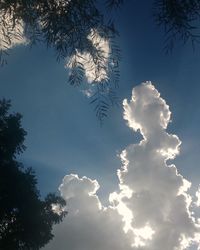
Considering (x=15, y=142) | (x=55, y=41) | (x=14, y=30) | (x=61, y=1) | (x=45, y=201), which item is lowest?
(x=14, y=30)

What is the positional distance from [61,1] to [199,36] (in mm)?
1529

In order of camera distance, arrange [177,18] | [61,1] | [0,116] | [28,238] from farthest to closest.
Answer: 1. [0,116]
2. [28,238]
3. [61,1]
4. [177,18]

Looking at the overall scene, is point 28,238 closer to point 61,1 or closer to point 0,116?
point 0,116

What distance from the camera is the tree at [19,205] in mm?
20172

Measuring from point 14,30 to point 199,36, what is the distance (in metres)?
1.84

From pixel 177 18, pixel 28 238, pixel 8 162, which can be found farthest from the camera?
pixel 8 162

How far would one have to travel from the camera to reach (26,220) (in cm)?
2069

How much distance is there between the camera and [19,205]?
20781mm

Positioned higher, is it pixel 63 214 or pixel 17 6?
pixel 63 214

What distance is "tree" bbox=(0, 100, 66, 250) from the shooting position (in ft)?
66.2

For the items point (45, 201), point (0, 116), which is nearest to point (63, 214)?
point (45, 201)

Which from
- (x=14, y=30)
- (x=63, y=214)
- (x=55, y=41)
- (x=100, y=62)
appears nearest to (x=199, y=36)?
(x=100, y=62)

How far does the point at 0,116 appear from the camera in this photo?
23.5 metres

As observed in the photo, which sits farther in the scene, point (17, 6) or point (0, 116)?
point (0, 116)
